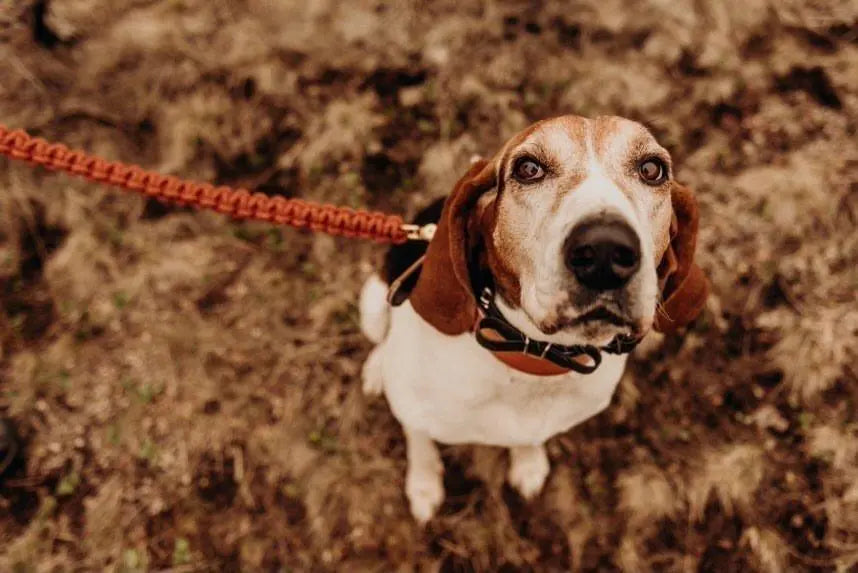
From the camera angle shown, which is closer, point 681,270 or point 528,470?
point 681,270

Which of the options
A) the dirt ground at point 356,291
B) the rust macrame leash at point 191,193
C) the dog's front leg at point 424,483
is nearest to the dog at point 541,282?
the rust macrame leash at point 191,193

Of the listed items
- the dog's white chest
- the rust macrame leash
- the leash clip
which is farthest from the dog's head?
the rust macrame leash

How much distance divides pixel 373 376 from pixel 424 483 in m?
0.64

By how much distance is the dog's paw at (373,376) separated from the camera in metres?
3.48

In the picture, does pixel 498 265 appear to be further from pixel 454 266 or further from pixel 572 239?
pixel 572 239

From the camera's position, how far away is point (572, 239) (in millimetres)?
1631

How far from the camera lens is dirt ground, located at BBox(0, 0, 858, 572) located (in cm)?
334

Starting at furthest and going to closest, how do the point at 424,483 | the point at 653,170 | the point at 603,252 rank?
the point at 424,483, the point at 653,170, the point at 603,252

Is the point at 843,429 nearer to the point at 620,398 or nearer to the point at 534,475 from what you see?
the point at 620,398

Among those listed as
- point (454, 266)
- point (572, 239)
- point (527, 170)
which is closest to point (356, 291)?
point (454, 266)

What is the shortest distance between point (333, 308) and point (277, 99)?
1.51 metres

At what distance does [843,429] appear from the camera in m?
3.46

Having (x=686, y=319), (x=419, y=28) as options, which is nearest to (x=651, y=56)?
(x=419, y=28)

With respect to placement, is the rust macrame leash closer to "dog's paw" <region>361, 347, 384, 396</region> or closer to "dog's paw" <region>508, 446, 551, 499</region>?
"dog's paw" <region>361, 347, 384, 396</region>
